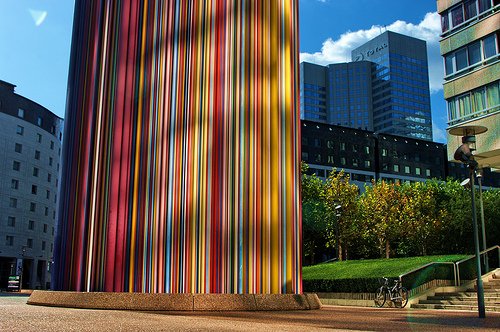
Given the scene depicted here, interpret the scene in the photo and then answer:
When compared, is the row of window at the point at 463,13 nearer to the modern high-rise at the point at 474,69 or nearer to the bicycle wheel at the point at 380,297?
the modern high-rise at the point at 474,69

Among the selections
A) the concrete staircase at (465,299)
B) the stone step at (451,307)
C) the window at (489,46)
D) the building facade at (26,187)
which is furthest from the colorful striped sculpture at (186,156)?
the building facade at (26,187)

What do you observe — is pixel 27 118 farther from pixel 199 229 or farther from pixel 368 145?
pixel 199 229

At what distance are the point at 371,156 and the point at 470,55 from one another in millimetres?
76023

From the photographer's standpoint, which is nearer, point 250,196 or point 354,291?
point 250,196

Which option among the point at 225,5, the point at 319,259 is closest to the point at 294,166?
the point at 225,5

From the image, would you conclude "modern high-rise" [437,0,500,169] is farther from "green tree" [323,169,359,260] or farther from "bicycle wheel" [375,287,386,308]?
"green tree" [323,169,359,260]

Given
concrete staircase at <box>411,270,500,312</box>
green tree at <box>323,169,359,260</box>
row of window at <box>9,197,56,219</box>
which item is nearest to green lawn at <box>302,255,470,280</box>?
concrete staircase at <box>411,270,500,312</box>

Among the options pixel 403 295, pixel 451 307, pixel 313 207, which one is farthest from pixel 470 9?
pixel 313 207

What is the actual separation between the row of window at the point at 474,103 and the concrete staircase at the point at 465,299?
8.47m

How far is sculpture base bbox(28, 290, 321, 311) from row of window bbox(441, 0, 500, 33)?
23.8m

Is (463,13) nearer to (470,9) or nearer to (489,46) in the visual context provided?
(470,9)

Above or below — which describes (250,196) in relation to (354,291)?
above

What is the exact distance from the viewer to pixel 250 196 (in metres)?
12.4

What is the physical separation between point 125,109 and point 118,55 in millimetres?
1444
